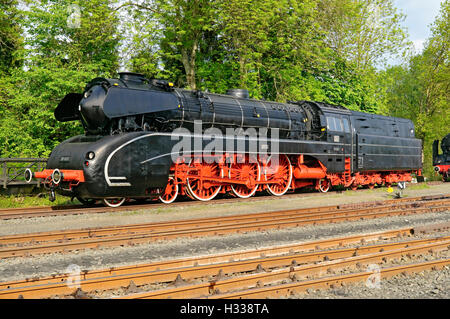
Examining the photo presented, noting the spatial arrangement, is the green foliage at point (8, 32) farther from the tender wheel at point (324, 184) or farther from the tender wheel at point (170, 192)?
the tender wheel at point (324, 184)

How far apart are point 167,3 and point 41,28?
6026 mm

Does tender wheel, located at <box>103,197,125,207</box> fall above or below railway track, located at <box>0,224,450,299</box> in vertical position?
above

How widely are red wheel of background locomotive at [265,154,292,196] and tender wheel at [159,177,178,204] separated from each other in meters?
3.31

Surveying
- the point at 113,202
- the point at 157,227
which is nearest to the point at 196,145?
the point at 113,202

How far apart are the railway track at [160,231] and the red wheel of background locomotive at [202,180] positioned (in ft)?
8.85

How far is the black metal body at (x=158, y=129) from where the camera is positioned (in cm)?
916

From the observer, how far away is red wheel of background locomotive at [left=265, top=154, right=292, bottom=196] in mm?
13031

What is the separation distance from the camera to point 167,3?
1927cm

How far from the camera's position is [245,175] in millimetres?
12398

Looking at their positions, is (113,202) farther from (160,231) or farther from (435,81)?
(435,81)

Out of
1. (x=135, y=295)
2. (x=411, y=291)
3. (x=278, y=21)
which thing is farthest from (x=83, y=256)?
(x=278, y=21)

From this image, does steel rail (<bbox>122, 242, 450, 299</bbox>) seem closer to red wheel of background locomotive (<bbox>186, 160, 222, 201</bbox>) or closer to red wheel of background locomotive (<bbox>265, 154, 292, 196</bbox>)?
red wheel of background locomotive (<bbox>186, 160, 222, 201</bbox>)

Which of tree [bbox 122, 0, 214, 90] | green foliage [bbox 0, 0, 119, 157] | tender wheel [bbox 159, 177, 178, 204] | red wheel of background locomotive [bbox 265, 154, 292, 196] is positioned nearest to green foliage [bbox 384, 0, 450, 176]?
tree [bbox 122, 0, 214, 90]
